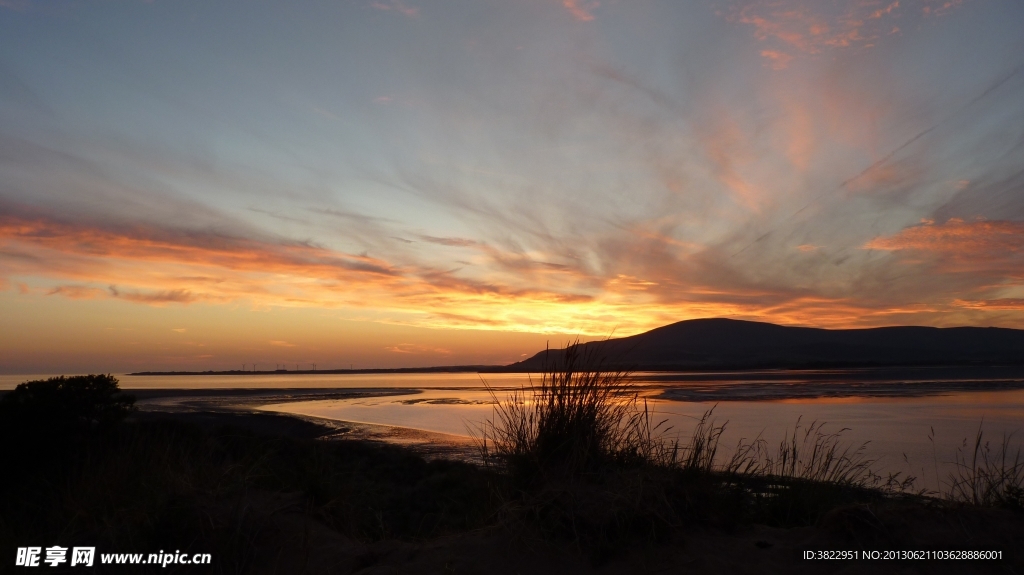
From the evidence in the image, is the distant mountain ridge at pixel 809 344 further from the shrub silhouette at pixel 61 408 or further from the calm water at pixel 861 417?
the shrub silhouette at pixel 61 408

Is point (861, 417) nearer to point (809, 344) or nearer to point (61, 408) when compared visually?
point (61, 408)

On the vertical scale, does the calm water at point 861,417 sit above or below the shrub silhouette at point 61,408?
below

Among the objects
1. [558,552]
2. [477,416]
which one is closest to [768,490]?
[558,552]

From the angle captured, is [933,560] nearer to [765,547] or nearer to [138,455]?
[765,547]

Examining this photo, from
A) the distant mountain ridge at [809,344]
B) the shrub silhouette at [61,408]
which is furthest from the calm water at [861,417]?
the distant mountain ridge at [809,344]

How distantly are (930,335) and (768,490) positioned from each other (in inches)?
7614

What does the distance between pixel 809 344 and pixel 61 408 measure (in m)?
159

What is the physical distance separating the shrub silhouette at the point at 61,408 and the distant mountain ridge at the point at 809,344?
384 ft

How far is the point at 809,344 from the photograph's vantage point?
5738 inches

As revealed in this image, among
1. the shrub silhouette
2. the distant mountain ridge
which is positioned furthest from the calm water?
the distant mountain ridge

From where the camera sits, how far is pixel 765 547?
13.4ft

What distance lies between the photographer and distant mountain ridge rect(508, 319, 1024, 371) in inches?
5221

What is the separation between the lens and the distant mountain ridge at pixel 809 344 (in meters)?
133

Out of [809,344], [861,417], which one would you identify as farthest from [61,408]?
[809,344]
